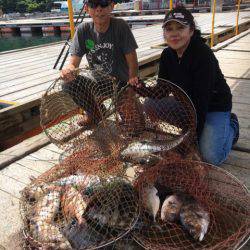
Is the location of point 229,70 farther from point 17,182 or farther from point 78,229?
point 78,229

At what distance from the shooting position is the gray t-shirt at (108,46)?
408 centimetres

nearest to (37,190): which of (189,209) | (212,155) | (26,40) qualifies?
(189,209)

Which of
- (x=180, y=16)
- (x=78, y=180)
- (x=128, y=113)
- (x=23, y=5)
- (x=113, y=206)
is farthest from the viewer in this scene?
(x=23, y=5)

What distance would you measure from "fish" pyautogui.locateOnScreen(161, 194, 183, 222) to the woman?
95 centimetres

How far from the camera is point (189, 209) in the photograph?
2.43 meters

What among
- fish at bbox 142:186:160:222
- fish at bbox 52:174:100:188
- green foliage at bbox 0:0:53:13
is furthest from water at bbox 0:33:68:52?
green foliage at bbox 0:0:53:13

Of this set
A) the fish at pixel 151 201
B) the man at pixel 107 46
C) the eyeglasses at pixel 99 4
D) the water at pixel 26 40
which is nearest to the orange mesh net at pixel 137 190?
the fish at pixel 151 201

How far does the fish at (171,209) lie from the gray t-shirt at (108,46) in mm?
2181

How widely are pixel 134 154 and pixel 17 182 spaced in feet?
4.22

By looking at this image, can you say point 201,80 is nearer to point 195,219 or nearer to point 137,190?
point 137,190

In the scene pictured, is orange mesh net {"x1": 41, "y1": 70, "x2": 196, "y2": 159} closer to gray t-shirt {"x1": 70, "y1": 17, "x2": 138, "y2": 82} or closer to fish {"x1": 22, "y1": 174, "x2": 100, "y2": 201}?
gray t-shirt {"x1": 70, "y1": 17, "x2": 138, "y2": 82}

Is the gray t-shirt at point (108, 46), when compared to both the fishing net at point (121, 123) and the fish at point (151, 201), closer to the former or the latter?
the fishing net at point (121, 123)

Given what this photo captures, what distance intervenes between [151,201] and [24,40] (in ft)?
94.9

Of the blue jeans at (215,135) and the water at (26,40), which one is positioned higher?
the blue jeans at (215,135)
